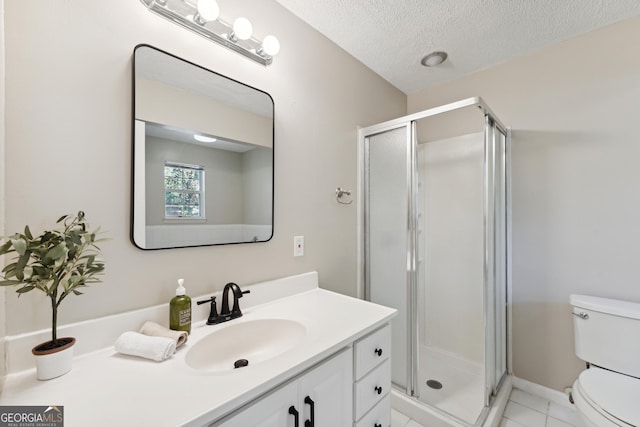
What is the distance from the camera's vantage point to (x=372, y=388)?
3.52 feet

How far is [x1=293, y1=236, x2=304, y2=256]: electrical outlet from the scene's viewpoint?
1462 millimetres

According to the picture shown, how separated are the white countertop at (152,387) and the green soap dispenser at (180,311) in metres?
0.06

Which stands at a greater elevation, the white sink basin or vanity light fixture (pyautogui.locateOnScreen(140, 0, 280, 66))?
vanity light fixture (pyautogui.locateOnScreen(140, 0, 280, 66))

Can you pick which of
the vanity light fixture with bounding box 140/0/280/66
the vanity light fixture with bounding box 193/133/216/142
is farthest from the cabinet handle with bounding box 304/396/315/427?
the vanity light fixture with bounding box 140/0/280/66

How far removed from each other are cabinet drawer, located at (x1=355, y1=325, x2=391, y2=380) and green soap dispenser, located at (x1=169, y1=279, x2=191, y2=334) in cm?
63

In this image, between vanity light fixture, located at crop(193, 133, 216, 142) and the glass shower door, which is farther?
the glass shower door

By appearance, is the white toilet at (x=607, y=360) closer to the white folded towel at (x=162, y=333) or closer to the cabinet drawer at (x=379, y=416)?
the cabinet drawer at (x=379, y=416)

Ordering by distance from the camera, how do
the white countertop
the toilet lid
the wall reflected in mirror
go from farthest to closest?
the toilet lid, the wall reflected in mirror, the white countertop

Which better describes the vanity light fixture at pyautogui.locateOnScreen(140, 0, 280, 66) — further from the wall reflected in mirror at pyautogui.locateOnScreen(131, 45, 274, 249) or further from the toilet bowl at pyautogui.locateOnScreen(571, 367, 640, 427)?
the toilet bowl at pyautogui.locateOnScreen(571, 367, 640, 427)

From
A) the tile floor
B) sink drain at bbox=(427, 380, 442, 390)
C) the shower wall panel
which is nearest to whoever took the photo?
the tile floor

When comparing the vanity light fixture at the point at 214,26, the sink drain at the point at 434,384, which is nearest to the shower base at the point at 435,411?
the sink drain at the point at 434,384

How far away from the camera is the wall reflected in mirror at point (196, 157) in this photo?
0.96 m

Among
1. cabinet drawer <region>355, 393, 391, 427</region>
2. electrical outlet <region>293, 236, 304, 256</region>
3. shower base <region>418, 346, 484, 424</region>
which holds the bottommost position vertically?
shower base <region>418, 346, 484, 424</region>

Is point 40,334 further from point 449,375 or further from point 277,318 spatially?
point 449,375
